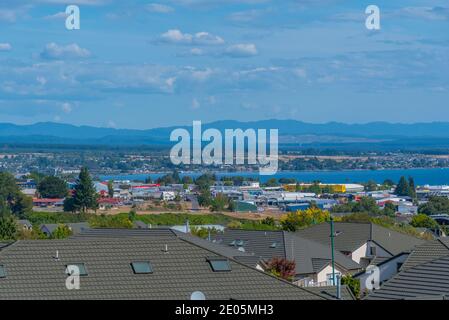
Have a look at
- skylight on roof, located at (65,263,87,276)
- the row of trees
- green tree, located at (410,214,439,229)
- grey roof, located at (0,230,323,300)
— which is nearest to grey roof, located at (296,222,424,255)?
green tree, located at (410,214,439,229)

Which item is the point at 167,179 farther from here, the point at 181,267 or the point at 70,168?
the point at 181,267

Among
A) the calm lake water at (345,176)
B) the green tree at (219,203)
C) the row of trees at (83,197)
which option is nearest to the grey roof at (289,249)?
the row of trees at (83,197)

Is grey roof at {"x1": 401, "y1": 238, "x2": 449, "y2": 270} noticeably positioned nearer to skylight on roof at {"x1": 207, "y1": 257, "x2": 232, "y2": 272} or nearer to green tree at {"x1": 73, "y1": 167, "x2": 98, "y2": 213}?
skylight on roof at {"x1": 207, "y1": 257, "x2": 232, "y2": 272}

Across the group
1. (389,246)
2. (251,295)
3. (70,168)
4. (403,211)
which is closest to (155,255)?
(251,295)

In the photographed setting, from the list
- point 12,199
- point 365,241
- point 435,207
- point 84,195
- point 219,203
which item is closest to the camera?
point 365,241

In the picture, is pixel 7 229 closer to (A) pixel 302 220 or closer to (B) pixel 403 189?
(A) pixel 302 220

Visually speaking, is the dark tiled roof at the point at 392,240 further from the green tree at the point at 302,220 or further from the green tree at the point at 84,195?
the green tree at the point at 84,195

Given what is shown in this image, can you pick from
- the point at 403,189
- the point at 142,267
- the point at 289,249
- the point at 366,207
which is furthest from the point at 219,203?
the point at 142,267
